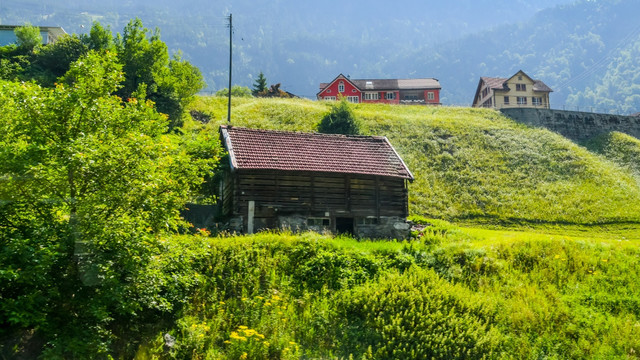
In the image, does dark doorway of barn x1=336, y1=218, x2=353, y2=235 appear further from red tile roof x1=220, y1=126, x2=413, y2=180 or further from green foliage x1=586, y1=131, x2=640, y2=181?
green foliage x1=586, y1=131, x2=640, y2=181

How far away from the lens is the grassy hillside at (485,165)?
41.7 meters

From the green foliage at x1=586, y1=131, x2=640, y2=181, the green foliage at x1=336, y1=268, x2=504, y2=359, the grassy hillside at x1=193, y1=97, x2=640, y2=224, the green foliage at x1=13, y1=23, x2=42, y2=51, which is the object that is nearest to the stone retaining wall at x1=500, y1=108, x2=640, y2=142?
the green foliage at x1=586, y1=131, x2=640, y2=181

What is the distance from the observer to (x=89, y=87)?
1431 centimetres

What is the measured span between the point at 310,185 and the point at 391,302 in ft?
41.9

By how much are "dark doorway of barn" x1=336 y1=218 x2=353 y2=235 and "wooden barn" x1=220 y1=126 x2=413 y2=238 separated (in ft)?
0.18

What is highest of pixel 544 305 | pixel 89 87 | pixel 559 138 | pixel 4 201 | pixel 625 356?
pixel 559 138

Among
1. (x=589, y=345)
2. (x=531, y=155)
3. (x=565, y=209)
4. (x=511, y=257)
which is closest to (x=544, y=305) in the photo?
(x=589, y=345)

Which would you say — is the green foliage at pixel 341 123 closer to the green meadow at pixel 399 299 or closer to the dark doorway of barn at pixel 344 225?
the dark doorway of barn at pixel 344 225

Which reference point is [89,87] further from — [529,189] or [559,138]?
[559,138]

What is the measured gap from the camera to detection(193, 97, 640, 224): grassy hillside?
4171cm

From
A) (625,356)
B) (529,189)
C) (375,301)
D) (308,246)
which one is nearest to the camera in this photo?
(625,356)

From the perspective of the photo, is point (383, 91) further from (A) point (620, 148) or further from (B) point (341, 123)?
(B) point (341, 123)

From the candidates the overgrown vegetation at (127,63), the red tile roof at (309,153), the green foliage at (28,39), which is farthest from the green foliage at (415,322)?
the green foliage at (28,39)

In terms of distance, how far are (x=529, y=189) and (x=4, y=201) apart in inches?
1676
